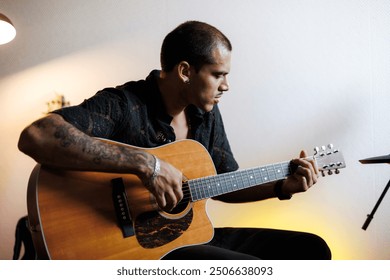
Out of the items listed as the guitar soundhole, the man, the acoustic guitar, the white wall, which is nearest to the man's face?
the man

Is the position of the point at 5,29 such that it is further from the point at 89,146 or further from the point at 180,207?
the point at 180,207

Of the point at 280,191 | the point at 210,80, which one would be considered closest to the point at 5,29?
the point at 210,80

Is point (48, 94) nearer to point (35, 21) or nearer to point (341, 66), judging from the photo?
point (35, 21)

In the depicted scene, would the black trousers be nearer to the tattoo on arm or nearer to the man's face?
the tattoo on arm

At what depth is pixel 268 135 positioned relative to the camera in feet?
4.62

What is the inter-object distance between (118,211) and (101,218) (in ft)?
0.14

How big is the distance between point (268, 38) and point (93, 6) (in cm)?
84

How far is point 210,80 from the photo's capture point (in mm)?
1019

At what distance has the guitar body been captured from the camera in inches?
28.4

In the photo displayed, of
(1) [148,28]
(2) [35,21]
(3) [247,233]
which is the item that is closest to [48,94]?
(2) [35,21]

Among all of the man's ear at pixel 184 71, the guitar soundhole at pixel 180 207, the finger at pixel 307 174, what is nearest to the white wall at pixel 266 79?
the finger at pixel 307 174

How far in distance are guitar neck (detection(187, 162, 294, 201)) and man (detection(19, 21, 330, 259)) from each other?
0.05 meters

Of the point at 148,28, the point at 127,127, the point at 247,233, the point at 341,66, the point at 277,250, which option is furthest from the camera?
the point at 148,28

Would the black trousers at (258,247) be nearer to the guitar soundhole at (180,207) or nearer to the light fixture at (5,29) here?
the guitar soundhole at (180,207)
